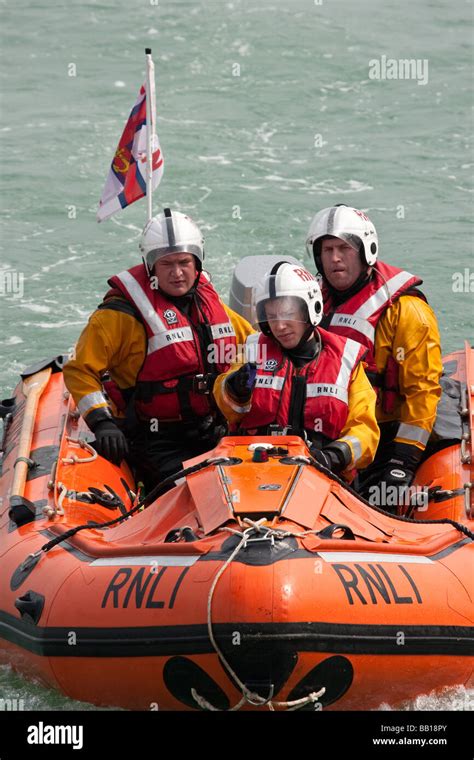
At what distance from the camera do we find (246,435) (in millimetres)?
6133

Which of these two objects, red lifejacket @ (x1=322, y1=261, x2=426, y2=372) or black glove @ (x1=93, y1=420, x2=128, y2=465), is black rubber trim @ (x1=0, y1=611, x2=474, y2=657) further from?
red lifejacket @ (x1=322, y1=261, x2=426, y2=372)

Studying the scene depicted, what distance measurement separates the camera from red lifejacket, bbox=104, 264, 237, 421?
6797 millimetres

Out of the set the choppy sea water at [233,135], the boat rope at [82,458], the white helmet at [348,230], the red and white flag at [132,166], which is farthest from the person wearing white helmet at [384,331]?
the choppy sea water at [233,135]

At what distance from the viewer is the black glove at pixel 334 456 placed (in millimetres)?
5922

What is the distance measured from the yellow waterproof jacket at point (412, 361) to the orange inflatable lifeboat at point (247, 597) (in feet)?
2.51

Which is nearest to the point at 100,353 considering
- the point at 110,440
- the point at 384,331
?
the point at 110,440

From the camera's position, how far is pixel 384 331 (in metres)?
6.85

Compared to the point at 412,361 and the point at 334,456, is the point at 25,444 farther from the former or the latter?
the point at 412,361

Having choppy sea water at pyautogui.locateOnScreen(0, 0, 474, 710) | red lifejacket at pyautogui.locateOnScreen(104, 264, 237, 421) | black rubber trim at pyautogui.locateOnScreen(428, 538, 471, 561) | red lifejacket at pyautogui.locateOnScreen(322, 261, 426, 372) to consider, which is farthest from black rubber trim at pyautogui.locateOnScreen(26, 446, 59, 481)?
choppy sea water at pyautogui.locateOnScreen(0, 0, 474, 710)

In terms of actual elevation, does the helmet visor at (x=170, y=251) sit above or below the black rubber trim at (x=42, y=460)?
above

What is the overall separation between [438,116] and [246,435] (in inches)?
409

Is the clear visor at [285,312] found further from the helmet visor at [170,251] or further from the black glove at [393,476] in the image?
the black glove at [393,476]

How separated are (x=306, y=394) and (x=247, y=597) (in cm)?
129
